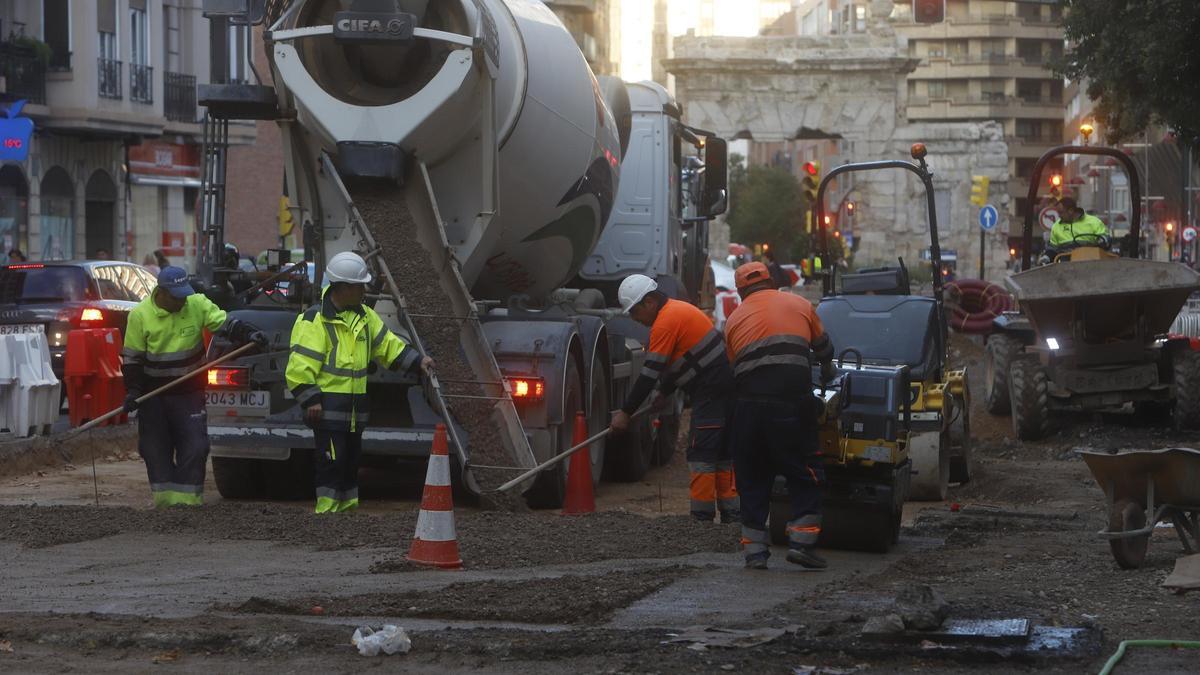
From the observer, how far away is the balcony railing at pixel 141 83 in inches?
1491

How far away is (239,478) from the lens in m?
13.1

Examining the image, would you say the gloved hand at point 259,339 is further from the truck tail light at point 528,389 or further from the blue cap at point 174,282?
the truck tail light at point 528,389

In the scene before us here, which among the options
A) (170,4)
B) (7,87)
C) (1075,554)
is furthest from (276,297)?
(170,4)

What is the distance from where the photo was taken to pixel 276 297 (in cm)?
1298

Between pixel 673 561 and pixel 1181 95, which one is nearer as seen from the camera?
pixel 673 561

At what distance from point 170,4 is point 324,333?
30990 millimetres

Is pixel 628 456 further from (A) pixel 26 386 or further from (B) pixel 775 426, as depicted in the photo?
(B) pixel 775 426

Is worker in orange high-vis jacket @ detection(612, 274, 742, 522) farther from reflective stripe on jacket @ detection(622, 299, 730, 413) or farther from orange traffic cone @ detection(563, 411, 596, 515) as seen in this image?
orange traffic cone @ detection(563, 411, 596, 515)

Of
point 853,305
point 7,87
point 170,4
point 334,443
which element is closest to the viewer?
point 334,443

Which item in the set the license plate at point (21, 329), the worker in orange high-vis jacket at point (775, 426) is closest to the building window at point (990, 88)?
the license plate at point (21, 329)

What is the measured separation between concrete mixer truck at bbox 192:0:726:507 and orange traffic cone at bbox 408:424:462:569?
2302mm

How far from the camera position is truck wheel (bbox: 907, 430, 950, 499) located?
44.3 ft

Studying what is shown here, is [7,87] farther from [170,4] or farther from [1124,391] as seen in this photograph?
[1124,391]

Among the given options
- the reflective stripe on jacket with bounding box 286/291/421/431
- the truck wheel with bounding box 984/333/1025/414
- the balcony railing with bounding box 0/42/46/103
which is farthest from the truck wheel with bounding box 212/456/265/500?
the balcony railing with bounding box 0/42/46/103
